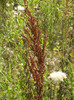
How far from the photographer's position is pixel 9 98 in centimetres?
147

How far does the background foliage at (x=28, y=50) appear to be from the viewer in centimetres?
160

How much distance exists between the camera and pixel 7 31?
2.70 meters

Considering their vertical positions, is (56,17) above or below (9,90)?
above

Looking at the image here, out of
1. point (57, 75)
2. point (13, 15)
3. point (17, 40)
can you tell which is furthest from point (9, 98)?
point (13, 15)

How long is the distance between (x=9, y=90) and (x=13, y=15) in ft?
5.25

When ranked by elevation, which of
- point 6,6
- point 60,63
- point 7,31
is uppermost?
point 6,6

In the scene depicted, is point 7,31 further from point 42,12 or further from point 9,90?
point 9,90

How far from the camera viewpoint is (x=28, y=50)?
2.05 metres

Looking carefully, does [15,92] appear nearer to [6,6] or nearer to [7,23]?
[7,23]

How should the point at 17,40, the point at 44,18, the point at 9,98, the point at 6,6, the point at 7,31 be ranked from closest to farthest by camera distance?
the point at 9,98 → the point at 17,40 → the point at 7,31 → the point at 44,18 → the point at 6,6

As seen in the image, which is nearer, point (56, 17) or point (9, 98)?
point (9, 98)

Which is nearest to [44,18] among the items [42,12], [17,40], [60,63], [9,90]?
[42,12]

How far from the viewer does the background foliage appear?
160cm

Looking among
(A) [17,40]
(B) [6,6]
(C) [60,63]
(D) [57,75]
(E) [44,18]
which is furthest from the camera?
(B) [6,6]
